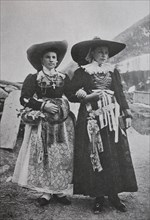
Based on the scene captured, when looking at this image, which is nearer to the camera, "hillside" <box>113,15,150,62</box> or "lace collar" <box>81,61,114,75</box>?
"lace collar" <box>81,61,114,75</box>

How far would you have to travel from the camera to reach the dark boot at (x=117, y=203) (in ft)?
6.19

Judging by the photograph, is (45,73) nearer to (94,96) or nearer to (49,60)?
(49,60)

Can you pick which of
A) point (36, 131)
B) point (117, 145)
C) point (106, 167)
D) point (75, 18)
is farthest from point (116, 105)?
point (75, 18)

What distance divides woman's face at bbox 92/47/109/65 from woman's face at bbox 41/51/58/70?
0.89ft

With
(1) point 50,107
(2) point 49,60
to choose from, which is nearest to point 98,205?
(1) point 50,107

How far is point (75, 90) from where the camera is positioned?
1903mm

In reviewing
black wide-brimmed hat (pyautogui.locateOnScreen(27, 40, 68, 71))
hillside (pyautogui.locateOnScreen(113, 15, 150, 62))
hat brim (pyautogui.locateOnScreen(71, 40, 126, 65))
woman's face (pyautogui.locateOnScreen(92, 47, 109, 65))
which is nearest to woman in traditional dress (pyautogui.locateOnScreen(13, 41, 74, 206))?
black wide-brimmed hat (pyautogui.locateOnScreen(27, 40, 68, 71))

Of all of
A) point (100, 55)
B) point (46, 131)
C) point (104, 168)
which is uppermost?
point (100, 55)

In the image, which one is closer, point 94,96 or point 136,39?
point 94,96

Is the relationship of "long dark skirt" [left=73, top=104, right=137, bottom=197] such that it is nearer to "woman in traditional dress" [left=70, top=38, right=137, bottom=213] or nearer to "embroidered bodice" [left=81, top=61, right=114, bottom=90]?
"woman in traditional dress" [left=70, top=38, right=137, bottom=213]

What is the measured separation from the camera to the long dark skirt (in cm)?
185

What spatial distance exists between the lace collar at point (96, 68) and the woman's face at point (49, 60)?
8.0 inches

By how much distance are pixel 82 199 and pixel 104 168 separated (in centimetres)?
26

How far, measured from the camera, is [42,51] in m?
1.87
